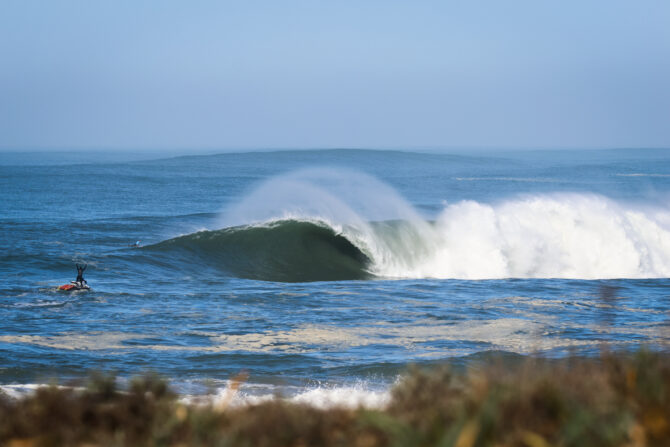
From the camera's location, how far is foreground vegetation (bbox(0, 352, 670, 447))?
3.20 m

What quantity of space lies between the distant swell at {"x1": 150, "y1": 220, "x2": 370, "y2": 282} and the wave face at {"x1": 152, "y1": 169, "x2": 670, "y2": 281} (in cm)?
3

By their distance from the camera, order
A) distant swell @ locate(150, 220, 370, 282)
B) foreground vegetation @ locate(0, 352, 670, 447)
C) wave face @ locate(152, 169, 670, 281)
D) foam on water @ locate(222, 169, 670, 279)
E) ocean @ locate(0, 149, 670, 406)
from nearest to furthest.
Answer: foreground vegetation @ locate(0, 352, 670, 447) → ocean @ locate(0, 149, 670, 406) → distant swell @ locate(150, 220, 370, 282) → wave face @ locate(152, 169, 670, 281) → foam on water @ locate(222, 169, 670, 279)

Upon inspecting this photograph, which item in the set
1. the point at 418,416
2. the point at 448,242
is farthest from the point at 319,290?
the point at 418,416

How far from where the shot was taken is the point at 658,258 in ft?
78.1

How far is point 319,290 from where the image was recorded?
17.1 metres

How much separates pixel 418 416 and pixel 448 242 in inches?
819

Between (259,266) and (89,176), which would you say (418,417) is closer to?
(259,266)

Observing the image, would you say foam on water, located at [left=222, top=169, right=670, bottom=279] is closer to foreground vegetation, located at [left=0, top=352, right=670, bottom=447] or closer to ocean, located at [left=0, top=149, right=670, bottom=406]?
ocean, located at [left=0, top=149, right=670, bottom=406]

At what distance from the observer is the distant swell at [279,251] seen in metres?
20.7

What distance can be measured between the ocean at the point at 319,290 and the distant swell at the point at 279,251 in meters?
0.08

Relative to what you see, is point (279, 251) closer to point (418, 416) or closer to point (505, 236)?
point (505, 236)

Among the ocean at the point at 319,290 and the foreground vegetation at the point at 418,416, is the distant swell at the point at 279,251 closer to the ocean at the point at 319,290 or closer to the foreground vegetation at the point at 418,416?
the ocean at the point at 319,290

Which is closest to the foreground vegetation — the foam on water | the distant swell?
the distant swell

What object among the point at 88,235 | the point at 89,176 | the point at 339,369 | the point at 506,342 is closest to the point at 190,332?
the point at 339,369
